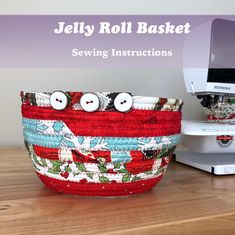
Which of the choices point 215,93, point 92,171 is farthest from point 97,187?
point 215,93

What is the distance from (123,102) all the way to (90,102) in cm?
4

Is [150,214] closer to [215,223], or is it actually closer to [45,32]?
[215,223]

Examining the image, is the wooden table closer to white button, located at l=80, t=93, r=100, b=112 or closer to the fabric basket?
the fabric basket

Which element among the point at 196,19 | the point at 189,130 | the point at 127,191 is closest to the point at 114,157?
the point at 127,191

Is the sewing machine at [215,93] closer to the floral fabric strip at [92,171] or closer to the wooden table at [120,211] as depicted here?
the wooden table at [120,211]

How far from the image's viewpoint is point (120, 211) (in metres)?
0.38

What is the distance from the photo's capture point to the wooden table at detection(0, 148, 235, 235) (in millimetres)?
333

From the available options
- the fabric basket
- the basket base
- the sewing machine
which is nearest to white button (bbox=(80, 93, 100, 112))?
the fabric basket

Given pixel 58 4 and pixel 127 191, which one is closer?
pixel 127 191

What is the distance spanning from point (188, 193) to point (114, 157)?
0.16 m

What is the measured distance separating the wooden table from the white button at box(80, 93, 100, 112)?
0.13m

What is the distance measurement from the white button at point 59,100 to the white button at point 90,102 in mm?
22

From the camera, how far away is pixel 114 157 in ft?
1.28

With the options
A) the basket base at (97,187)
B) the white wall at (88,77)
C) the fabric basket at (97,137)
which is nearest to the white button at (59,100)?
the fabric basket at (97,137)
